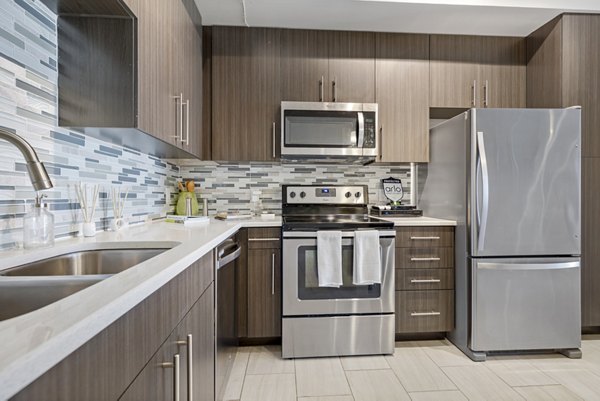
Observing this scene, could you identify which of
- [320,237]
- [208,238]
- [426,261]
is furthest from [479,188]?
[208,238]

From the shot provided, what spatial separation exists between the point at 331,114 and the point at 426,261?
124 cm

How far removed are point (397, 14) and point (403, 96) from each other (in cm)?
57

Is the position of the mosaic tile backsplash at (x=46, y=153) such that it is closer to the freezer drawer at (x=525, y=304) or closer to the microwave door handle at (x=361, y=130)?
the microwave door handle at (x=361, y=130)

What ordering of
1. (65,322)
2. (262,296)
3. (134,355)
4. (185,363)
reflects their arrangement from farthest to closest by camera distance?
(262,296) → (185,363) → (134,355) → (65,322)

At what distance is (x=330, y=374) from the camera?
1.94 meters

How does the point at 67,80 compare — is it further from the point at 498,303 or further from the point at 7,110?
the point at 498,303

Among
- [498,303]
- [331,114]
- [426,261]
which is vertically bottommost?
[498,303]

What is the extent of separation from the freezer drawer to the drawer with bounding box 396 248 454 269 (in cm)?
19

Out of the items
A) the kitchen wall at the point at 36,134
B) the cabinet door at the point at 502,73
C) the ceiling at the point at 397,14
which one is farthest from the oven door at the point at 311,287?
the cabinet door at the point at 502,73

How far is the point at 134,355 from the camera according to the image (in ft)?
2.11

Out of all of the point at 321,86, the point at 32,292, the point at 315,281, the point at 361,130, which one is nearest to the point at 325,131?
the point at 361,130

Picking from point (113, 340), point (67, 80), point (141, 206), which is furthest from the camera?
point (141, 206)

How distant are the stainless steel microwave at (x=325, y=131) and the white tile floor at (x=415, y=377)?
1.40m

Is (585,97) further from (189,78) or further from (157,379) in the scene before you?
(157,379)
